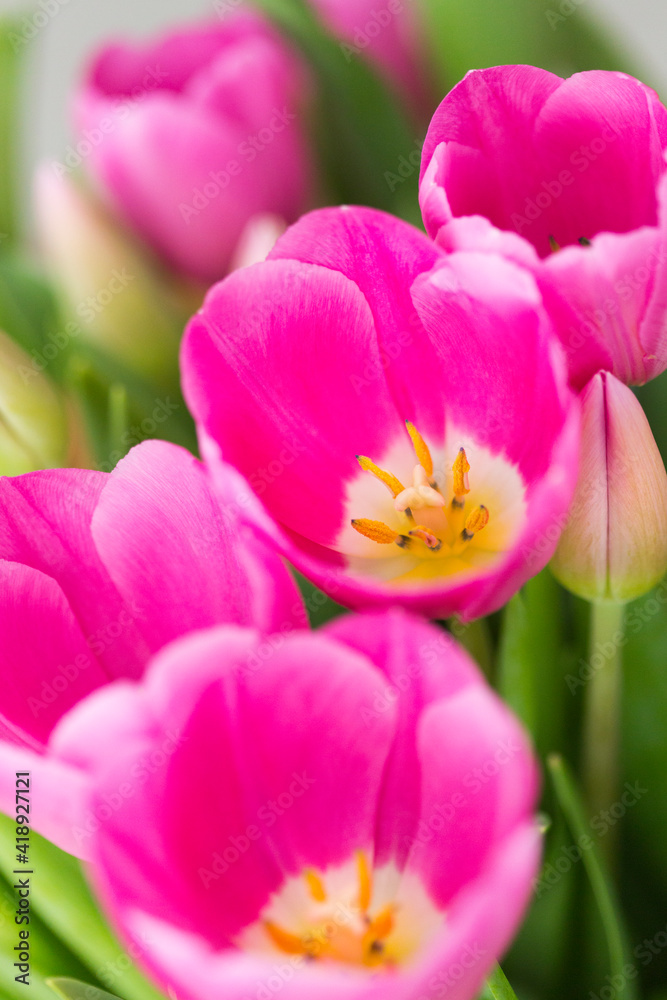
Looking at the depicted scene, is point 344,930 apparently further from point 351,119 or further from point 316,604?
point 351,119

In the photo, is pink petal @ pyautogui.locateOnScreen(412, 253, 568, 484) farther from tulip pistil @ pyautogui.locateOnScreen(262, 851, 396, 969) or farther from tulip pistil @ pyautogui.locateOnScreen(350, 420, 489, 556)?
tulip pistil @ pyautogui.locateOnScreen(262, 851, 396, 969)

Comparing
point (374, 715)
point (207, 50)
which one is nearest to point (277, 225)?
point (207, 50)

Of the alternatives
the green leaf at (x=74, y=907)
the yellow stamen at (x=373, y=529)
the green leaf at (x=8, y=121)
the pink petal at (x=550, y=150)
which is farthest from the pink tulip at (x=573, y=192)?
the green leaf at (x=8, y=121)

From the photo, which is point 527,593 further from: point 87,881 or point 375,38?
point 375,38

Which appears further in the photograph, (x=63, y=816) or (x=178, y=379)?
(x=178, y=379)

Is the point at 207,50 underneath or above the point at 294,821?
above

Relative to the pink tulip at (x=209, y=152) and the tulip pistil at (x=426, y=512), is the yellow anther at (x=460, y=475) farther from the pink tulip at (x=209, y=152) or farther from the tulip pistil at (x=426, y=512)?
the pink tulip at (x=209, y=152)

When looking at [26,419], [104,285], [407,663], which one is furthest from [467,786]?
[104,285]

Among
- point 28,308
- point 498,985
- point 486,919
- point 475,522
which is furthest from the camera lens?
point 28,308
